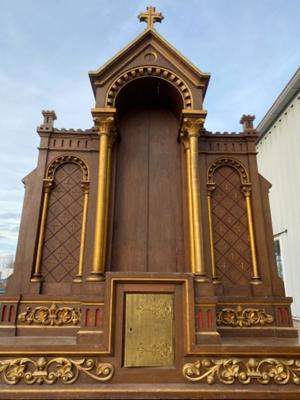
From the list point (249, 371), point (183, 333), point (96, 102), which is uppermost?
point (96, 102)

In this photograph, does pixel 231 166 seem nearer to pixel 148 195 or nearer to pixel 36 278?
pixel 148 195

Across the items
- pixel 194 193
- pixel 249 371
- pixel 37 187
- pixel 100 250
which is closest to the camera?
pixel 249 371

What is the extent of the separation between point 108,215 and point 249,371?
342cm

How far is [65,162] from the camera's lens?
18.8ft

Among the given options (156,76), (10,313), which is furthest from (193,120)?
(10,313)

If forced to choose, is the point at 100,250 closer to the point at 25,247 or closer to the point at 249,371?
the point at 25,247

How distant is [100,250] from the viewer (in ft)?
14.9

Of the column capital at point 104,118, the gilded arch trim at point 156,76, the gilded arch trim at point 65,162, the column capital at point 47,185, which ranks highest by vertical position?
the gilded arch trim at point 156,76

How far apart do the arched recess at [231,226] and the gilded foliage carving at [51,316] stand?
2780 mm

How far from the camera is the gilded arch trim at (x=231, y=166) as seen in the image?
5.74 m

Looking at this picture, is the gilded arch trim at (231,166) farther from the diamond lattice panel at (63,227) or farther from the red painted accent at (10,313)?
the red painted accent at (10,313)

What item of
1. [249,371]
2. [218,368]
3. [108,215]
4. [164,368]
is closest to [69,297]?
[108,215]

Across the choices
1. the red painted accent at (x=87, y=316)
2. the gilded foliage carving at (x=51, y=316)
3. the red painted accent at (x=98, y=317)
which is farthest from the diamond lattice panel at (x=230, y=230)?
the gilded foliage carving at (x=51, y=316)

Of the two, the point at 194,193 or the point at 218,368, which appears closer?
the point at 218,368
